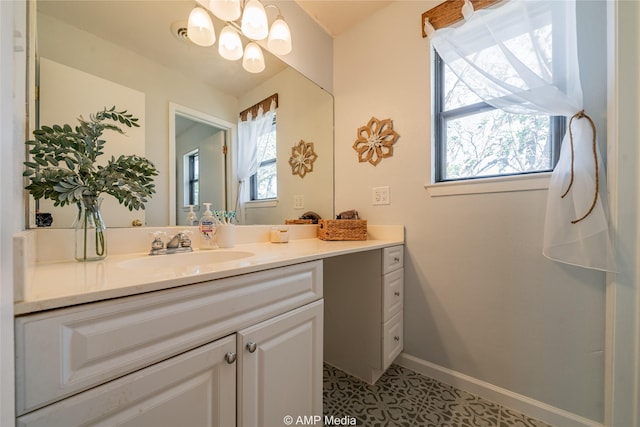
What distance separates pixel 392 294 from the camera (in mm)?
1422

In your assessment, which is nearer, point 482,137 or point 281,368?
point 281,368

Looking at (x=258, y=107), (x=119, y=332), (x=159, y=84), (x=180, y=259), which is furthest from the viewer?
(x=258, y=107)

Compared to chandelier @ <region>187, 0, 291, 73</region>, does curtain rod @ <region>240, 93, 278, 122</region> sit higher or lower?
lower

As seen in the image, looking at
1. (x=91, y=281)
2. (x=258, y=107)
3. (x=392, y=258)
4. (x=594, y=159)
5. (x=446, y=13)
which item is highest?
(x=446, y=13)

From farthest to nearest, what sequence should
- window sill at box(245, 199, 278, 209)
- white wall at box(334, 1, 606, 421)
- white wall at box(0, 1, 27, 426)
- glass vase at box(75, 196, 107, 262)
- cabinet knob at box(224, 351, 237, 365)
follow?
window sill at box(245, 199, 278, 209) < white wall at box(334, 1, 606, 421) < glass vase at box(75, 196, 107, 262) < cabinet knob at box(224, 351, 237, 365) < white wall at box(0, 1, 27, 426)

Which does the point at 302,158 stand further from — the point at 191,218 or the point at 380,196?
the point at 191,218

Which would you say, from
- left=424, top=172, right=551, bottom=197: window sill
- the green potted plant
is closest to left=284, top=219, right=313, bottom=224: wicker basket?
left=424, top=172, right=551, bottom=197: window sill

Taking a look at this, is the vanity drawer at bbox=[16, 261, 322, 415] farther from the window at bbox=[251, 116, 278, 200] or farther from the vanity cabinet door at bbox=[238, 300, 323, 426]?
the window at bbox=[251, 116, 278, 200]

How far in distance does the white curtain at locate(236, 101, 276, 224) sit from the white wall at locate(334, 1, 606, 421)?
0.64 meters

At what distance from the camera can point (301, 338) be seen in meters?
0.87

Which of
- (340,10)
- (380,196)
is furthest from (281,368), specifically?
(340,10)

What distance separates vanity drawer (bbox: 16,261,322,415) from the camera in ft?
1.26

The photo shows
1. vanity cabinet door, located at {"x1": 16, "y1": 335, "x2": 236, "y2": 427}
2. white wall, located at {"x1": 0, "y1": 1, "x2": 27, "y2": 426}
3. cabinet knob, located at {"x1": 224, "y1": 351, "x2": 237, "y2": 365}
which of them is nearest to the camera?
white wall, located at {"x1": 0, "y1": 1, "x2": 27, "y2": 426}

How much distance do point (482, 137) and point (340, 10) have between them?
51.2 inches
